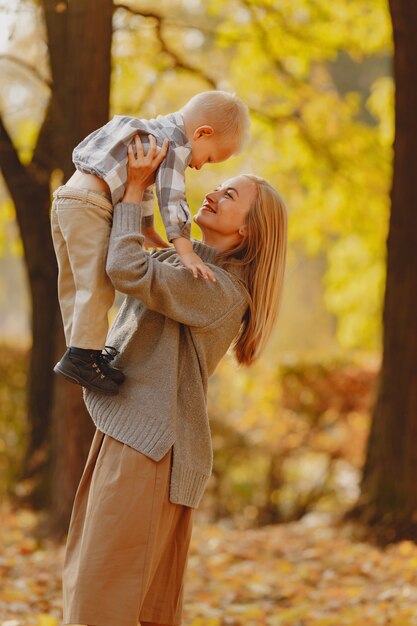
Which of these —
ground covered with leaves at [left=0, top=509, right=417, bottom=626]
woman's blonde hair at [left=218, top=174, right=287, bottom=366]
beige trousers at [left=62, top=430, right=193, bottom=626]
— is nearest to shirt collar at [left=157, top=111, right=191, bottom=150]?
woman's blonde hair at [left=218, top=174, right=287, bottom=366]

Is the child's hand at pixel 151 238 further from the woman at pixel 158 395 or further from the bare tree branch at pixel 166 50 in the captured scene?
the bare tree branch at pixel 166 50

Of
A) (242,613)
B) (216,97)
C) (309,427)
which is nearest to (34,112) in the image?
(309,427)

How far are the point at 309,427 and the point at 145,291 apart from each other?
6.04 metres

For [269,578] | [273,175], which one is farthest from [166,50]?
[269,578]

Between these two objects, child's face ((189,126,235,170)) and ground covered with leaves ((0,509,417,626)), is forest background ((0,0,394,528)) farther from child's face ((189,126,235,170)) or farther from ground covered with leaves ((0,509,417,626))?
child's face ((189,126,235,170))

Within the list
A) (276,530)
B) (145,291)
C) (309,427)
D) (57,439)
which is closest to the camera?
(145,291)

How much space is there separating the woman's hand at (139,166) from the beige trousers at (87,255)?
0.09 metres

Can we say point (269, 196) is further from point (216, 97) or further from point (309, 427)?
point (309, 427)

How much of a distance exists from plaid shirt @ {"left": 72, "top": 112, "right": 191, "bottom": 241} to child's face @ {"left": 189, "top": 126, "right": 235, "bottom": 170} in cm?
5

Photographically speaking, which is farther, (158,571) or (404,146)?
(404,146)

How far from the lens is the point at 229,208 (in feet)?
10.0

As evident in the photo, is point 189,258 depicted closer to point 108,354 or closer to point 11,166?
point 108,354

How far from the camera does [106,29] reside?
18.2ft

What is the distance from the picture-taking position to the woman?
9.32 ft
